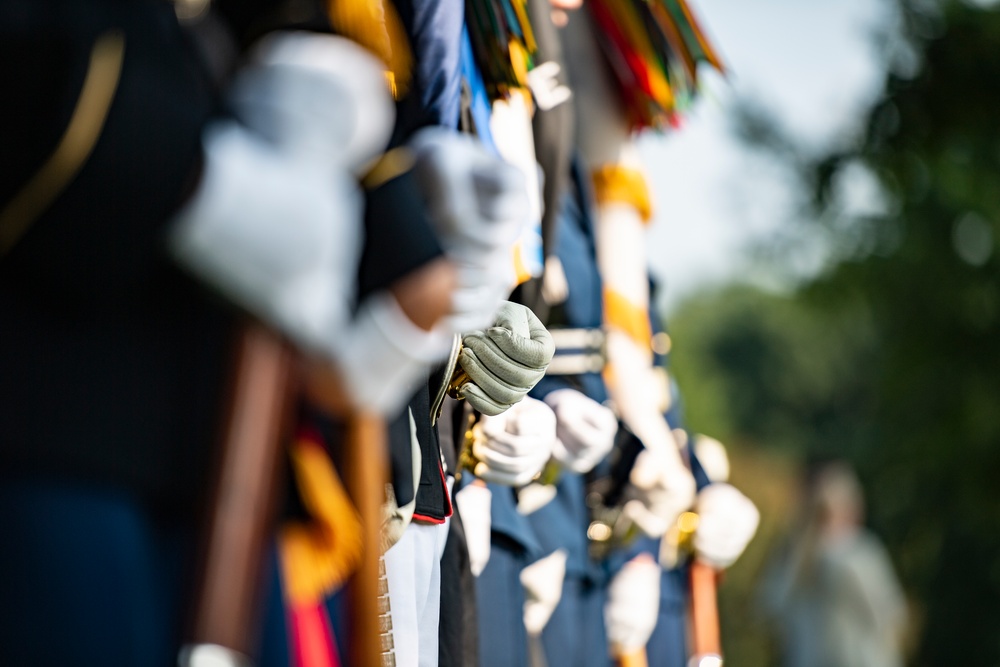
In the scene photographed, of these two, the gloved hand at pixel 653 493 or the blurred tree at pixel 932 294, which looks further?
the blurred tree at pixel 932 294

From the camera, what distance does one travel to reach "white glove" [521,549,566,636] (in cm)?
244

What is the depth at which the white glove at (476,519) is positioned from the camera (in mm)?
2115

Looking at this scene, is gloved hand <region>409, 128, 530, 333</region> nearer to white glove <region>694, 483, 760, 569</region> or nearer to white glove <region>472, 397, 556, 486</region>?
white glove <region>472, 397, 556, 486</region>

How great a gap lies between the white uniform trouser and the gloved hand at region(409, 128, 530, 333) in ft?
2.07

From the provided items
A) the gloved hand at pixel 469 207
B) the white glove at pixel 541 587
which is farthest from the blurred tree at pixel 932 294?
the gloved hand at pixel 469 207

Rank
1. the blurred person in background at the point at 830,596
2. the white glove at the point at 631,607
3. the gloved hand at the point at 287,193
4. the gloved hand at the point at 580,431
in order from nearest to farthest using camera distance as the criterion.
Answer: the gloved hand at the point at 287,193 < the gloved hand at the point at 580,431 < the white glove at the point at 631,607 < the blurred person in background at the point at 830,596

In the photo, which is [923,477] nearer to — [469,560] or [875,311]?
[875,311]

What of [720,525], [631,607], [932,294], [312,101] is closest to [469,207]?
[312,101]

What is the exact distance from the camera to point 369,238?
107cm

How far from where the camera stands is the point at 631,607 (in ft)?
9.66

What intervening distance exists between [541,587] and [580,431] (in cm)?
30

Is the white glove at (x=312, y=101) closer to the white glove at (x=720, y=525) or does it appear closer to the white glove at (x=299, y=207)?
the white glove at (x=299, y=207)

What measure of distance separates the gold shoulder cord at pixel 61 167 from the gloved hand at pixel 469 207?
23cm

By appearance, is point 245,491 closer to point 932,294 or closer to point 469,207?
point 469,207
